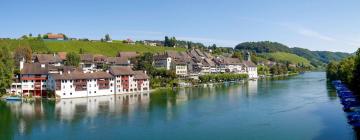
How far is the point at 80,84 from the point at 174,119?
26159 mm

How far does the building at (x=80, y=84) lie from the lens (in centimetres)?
6469

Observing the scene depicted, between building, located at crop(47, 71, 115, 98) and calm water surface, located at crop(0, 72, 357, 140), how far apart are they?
356cm

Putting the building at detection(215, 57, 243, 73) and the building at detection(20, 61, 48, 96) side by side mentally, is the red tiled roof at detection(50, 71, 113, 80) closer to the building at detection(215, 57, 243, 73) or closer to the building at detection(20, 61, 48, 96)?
the building at detection(20, 61, 48, 96)

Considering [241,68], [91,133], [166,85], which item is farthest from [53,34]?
[91,133]

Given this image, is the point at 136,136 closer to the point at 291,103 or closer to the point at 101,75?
the point at 291,103

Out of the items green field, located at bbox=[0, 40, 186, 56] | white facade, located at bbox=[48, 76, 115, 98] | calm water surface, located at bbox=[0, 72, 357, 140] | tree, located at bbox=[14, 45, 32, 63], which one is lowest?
calm water surface, located at bbox=[0, 72, 357, 140]

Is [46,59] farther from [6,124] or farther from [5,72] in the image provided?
[6,124]

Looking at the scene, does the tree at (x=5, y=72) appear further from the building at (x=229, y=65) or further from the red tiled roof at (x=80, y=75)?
the building at (x=229, y=65)

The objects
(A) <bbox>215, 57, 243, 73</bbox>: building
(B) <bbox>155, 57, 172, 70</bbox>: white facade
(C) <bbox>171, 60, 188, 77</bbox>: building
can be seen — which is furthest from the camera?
(A) <bbox>215, 57, 243, 73</bbox>: building

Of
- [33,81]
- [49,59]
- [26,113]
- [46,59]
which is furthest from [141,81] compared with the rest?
[26,113]

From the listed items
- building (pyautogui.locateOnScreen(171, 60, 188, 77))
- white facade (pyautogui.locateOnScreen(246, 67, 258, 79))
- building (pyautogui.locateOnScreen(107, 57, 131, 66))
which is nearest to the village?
building (pyautogui.locateOnScreen(107, 57, 131, 66))

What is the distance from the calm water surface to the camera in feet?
122

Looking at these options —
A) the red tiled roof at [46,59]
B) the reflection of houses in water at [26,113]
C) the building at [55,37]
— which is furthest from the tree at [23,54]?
the building at [55,37]

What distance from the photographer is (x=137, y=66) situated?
300ft
